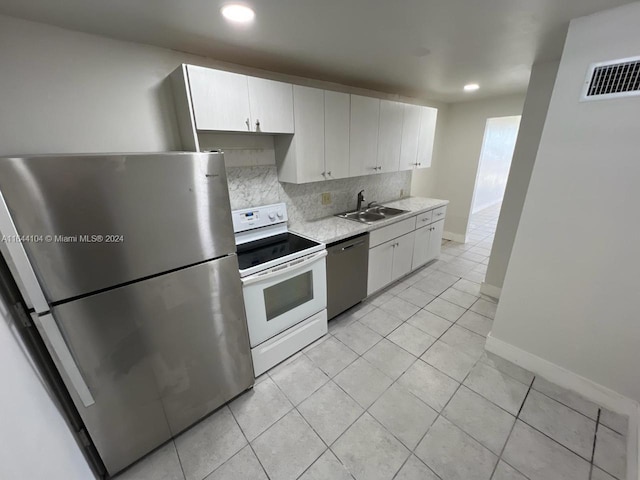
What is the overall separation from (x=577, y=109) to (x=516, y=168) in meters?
1.09

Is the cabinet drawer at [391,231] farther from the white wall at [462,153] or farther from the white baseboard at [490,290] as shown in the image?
the white wall at [462,153]

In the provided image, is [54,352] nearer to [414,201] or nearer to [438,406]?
[438,406]

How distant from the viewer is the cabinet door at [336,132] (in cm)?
222

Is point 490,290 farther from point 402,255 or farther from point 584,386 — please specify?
Answer: point 584,386

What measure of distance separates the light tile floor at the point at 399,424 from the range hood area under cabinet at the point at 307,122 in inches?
63.7

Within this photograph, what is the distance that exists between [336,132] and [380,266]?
1444mm

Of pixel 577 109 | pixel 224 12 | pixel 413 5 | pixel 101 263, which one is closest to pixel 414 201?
pixel 577 109

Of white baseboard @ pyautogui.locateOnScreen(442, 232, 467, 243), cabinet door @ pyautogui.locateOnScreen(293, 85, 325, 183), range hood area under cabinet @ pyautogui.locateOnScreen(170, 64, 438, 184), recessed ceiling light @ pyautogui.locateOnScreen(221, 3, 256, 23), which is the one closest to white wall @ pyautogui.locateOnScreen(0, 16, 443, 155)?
range hood area under cabinet @ pyautogui.locateOnScreen(170, 64, 438, 184)

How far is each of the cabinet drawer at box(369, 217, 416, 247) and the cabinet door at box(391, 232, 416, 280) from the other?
0.08 metres

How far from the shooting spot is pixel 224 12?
48.4 inches

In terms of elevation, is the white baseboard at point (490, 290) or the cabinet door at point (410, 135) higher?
the cabinet door at point (410, 135)

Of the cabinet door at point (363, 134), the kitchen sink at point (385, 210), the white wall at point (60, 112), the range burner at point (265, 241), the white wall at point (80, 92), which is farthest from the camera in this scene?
the kitchen sink at point (385, 210)

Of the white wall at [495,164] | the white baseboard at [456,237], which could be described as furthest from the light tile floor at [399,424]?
the white wall at [495,164]

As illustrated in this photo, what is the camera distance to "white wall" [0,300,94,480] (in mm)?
743
